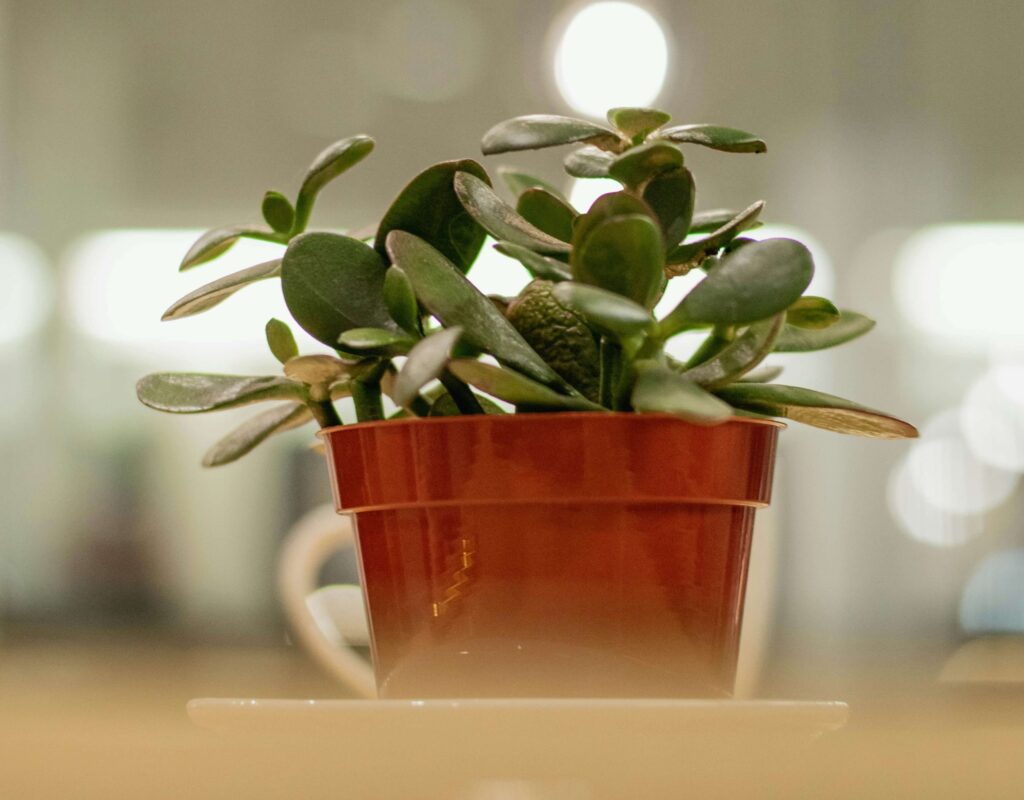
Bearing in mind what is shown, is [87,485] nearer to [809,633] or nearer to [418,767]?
[809,633]

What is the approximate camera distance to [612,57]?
3172 millimetres

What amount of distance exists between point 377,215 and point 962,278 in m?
1.82

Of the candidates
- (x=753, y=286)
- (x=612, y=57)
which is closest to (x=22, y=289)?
(x=612, y=57)

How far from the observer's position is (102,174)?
3.60 m

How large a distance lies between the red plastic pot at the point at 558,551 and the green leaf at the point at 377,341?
0.03 metres

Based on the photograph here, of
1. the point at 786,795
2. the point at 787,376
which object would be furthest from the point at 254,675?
the point at 786,795

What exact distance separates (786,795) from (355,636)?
41 centimetres

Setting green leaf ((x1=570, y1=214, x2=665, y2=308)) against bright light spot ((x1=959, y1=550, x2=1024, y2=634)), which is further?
bright light spot ((x1=959, y1=550, x2=1024, y2=634))

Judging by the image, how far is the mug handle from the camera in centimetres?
82

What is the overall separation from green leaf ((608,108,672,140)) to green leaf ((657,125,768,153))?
0.01 m

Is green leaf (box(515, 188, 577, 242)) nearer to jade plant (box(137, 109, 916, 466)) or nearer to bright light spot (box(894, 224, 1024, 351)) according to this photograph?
jade plant (box(137, 109, 916, 466))

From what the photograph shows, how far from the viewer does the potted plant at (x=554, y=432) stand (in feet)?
1.36

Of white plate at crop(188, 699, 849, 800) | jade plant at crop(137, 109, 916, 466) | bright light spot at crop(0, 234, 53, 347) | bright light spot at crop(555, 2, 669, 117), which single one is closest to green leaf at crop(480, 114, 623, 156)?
jade plant at crop(137, 109, 916, 466)

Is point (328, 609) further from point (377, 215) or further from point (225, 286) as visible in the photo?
point (377, 215)
